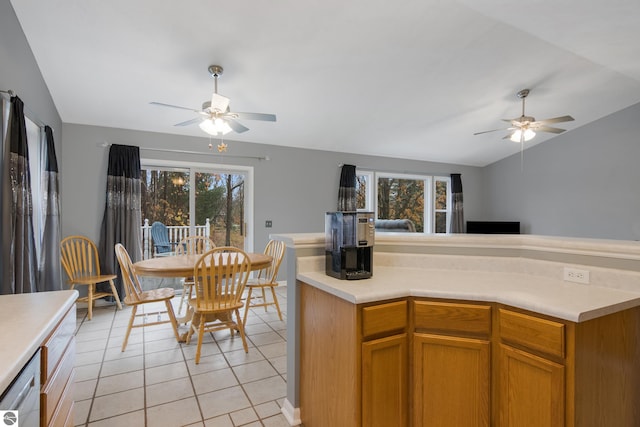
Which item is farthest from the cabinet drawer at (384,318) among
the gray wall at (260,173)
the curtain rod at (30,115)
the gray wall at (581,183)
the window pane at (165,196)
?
the gray wall at (581,183)

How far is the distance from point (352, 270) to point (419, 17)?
2.16m

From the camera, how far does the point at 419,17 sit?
8.47 feet

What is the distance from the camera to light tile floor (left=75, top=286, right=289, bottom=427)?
6.38 feet

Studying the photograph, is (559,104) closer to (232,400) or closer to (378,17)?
(378,17)

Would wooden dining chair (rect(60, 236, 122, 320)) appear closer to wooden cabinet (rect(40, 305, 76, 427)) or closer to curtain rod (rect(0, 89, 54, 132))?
curtain rod (rect(0, 89, 54, 132))

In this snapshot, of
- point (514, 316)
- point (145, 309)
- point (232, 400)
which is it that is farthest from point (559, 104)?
point (145, 309)

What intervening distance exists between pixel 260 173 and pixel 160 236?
1.79m

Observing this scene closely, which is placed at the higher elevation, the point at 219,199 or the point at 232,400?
the point at 219,199

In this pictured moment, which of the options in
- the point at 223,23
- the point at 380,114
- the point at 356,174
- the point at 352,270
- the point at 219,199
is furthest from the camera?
the point at 356,174

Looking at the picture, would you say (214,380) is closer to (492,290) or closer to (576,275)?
(492,290)

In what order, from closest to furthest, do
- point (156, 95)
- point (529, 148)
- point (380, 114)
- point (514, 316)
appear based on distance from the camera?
point (514, 316) → point (156, 95) → point (380, 114) → point (529, 148)

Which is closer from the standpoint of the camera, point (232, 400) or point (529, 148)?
point (232, 400)

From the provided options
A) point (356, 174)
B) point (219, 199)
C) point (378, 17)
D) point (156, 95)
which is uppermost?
point (378, 17)

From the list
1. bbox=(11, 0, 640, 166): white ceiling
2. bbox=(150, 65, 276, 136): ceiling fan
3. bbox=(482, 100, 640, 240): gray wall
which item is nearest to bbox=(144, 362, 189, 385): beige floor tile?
bbox=(150, 65, 276, 136): ceiling fan
